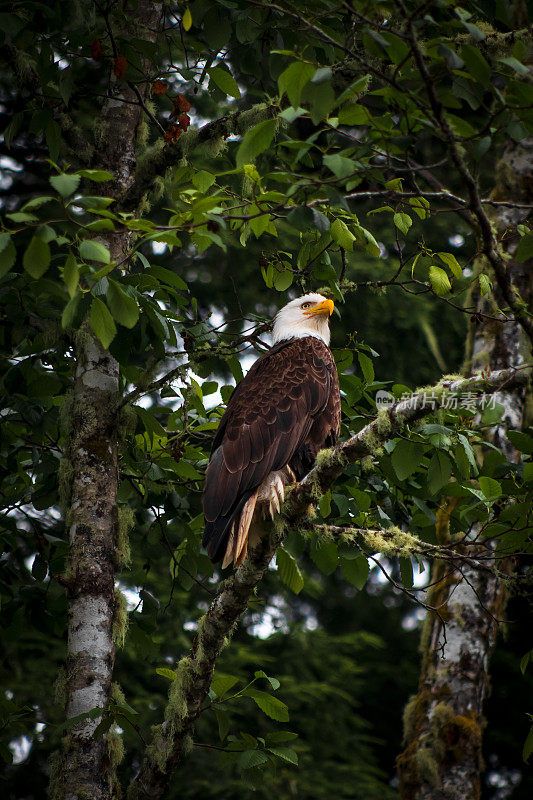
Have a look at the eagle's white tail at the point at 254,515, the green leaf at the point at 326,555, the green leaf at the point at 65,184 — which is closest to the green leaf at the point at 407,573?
the green leaf at the point at 326,555

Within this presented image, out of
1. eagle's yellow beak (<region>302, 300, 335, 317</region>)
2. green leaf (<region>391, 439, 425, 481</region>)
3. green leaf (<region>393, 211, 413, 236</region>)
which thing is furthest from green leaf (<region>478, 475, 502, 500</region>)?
eagle's yellow beak (<region>302, 300, 335, 317</region>)

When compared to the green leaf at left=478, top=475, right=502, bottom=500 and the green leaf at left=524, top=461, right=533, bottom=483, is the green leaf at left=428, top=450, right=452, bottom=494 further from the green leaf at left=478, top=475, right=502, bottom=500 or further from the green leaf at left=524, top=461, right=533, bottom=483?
the green leaf at left=524, top=461, right=533, bottom=483

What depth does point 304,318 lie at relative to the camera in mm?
5000

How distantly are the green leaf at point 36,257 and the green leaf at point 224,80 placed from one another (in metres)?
1.39

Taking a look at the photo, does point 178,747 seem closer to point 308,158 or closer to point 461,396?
point 461,396

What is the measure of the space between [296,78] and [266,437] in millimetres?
2265

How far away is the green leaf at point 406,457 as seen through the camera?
3.20 m

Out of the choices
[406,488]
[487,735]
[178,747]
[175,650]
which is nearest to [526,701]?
[487,735]

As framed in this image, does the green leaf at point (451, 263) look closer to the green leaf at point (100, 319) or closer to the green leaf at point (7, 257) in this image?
the green leaf at point (100, 319)

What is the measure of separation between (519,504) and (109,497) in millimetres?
1808

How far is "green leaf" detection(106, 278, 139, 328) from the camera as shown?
8.19 feet

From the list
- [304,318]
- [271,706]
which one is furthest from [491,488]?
[304,318]

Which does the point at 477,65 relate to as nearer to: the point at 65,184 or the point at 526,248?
the point at 526,248

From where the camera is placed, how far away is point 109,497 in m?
3.65
